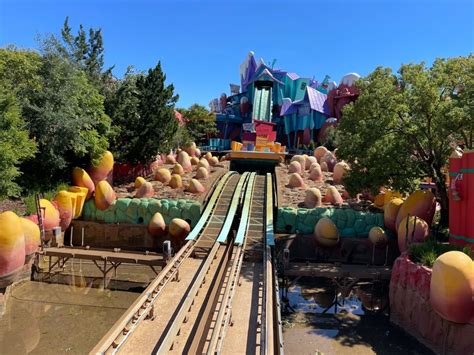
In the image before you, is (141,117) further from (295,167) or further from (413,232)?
(413,232)

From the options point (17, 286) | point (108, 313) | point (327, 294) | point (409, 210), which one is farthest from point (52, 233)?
point (409, 210)

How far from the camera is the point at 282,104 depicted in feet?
193

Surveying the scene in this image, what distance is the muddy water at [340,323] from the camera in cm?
1186

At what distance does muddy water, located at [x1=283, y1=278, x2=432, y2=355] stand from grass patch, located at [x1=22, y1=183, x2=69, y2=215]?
11495mm

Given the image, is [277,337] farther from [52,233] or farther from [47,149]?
[47,149]

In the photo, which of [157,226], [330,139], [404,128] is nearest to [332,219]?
[404,128]

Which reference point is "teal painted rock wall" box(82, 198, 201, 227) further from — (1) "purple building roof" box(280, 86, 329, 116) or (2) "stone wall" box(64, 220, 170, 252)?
(1) "purple building roof" box(280, 86, 329, 116)

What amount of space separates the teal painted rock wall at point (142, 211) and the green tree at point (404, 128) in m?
7.96

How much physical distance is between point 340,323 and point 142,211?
11.1m

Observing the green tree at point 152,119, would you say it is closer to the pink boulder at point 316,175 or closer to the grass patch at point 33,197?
the grass patch at point 33,197

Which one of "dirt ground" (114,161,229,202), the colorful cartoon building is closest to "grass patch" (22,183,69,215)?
"dirt ground" (114,161,229,202)

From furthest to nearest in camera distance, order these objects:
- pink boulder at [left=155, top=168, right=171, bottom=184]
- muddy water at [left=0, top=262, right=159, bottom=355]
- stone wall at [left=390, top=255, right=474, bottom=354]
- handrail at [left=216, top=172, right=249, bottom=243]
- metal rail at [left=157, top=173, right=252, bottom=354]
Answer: pink boulder at [left=155, top=168, right=171, bottom=184] < handrail at [left=216, top=172, right=249, bottom=243] < muddy water at [left=0, top=262, right=159, bottom=355] < stone wall at [left=390, top=255, right=474, bottom=354] < metal rail at [left=157, top=173, right=252, bottom=354]

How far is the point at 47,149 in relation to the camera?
63.6 ft

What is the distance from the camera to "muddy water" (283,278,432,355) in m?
11.9
